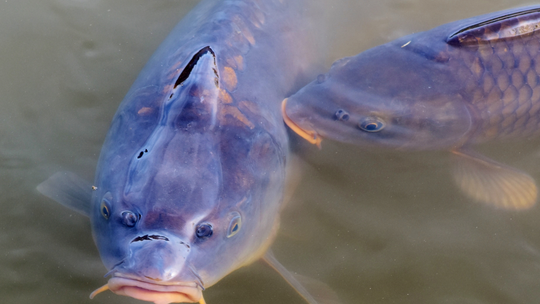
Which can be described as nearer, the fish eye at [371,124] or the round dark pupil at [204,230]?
the round dark pupil at [204,230]

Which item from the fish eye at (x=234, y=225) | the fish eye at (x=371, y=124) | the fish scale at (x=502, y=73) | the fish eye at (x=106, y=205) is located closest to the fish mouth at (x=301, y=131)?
the fish eye at (x=371, y=124)

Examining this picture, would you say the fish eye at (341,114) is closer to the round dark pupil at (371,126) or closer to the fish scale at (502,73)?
the round dark pupil at (371,126)

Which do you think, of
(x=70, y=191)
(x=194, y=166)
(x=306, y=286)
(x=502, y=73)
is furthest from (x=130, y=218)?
(x=502, y=73)

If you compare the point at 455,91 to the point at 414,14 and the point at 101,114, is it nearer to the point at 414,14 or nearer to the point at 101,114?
the point at 414,14

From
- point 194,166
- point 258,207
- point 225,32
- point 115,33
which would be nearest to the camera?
point 194,166

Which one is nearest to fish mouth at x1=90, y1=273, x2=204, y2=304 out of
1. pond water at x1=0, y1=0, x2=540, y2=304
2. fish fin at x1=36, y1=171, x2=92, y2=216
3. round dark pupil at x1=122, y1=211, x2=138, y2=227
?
round dark pupil at x1=122, y1=211, x2=138, y2=227

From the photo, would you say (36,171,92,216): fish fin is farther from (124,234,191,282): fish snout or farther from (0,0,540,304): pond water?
(124,234,191,282): fish snout

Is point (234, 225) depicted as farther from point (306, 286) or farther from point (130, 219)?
point (306, 286)

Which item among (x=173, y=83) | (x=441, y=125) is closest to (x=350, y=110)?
(x=441, y=125)
